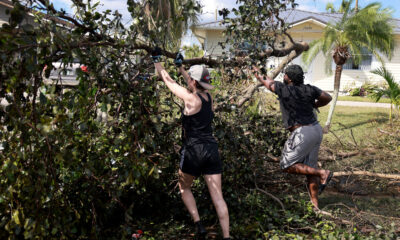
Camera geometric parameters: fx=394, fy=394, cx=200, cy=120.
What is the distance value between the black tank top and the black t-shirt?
1252mm

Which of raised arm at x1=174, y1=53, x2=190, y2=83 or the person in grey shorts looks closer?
raised arm at x1=174, y1=53, x2=190, y2=83

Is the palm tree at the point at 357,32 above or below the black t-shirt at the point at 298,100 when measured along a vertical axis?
above

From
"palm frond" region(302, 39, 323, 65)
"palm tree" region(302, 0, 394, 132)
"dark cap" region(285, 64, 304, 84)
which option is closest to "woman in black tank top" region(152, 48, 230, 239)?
"dark cap" region(285, 64, 304, 84)

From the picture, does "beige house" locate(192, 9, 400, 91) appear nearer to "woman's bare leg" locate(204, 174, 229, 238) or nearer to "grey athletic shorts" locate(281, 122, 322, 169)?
"grey athletic shorts" locate(281, 122, 322, 169)

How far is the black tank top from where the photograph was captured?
3646 millimetres

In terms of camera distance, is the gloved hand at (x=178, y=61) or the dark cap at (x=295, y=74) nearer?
A: the gloved hand at (x=178, y=61)

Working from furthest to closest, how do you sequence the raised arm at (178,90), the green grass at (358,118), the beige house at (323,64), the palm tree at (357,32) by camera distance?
1. the beige house at (323,64)
2. the palm tree at (357,32)
3. the green grass at (358,118)
4. the raised arm at (178,90)

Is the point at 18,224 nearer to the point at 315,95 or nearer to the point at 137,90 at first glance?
the point at 137,90

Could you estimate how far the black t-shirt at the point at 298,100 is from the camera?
4.58 meters

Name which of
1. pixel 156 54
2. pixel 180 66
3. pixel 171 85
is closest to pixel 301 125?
pixel 180 66

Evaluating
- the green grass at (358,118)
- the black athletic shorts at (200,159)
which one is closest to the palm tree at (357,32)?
the green grass at (358,118)

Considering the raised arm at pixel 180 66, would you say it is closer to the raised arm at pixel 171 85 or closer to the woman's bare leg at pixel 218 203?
the raised arm at pixel 171 85

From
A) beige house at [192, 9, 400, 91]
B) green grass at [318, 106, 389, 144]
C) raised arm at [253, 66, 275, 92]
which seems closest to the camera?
raised arm at [253, 66, 275, 92]

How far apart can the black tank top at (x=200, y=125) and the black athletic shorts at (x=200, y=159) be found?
0.07 meters
